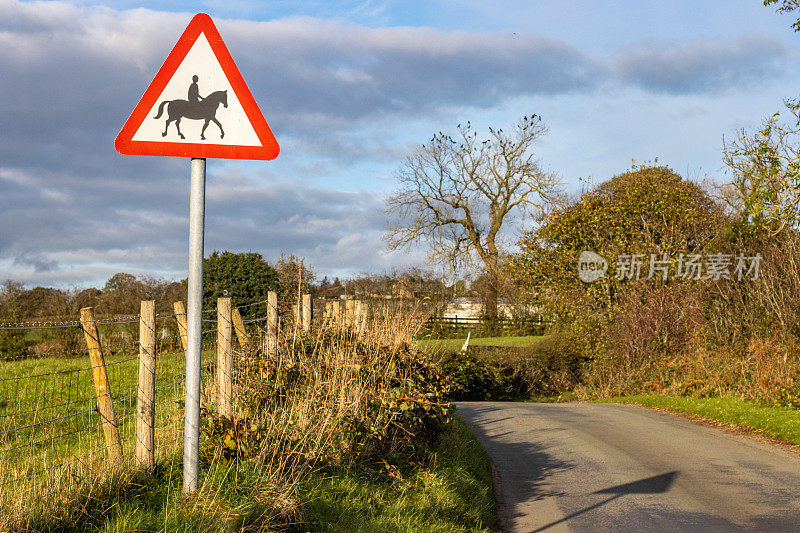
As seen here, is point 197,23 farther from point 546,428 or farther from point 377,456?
point 546,428

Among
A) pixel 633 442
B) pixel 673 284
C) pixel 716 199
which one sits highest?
pixel 716 199

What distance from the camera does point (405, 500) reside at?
597cm

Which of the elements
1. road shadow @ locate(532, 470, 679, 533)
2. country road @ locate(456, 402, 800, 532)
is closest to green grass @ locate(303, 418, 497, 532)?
country road @ locate(456, 402, 800, 532)

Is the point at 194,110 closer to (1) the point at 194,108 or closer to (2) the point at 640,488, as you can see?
(1) the point at 194,108

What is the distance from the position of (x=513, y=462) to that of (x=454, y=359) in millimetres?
13420

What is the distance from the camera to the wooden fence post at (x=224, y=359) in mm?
6641

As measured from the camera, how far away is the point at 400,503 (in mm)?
5840

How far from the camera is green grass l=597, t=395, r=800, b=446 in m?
12.5

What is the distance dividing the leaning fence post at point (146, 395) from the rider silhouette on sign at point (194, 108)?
2.07 metres

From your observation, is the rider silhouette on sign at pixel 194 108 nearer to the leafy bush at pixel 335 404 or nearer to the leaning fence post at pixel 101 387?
the leaning fence post at pixel 101 387

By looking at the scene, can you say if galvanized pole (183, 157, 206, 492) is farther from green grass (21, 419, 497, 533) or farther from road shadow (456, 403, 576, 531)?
road shadow (456, 403, 576, 531)

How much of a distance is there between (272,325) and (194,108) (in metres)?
4.03

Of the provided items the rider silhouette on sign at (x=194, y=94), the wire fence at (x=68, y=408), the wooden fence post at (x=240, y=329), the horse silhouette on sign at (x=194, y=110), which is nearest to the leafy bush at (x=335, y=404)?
the wooden fence post at (x=240, y=329)

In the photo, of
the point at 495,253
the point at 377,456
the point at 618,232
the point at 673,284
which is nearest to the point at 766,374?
the point at 673,284
